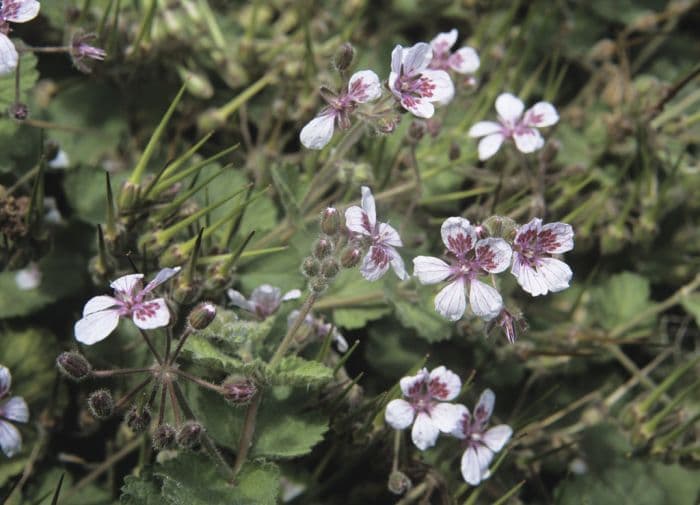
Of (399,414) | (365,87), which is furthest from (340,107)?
(399,414)

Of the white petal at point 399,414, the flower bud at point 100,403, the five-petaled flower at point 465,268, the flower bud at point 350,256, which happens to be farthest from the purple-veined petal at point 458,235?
the flower bud at point 100,403

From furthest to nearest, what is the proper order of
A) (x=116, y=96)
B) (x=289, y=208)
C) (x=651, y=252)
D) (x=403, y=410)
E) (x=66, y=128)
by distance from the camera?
(x=651, y=252)
(x=116, y=96)
(x=66, y=128)
(x=289, y=208)
(x=403, y=410)

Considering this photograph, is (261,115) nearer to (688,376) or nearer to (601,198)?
(601,198)

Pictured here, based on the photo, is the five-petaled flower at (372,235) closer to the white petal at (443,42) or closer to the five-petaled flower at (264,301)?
the five-petaled flower at (264,301)

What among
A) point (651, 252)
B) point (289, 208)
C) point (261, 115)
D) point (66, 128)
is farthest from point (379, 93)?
point (651, 252)

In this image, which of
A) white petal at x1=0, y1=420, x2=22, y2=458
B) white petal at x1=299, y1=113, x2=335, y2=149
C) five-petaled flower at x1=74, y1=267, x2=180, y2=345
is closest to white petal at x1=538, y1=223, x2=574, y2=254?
white petal at x1=299, y1=113, x2=335, y2=149

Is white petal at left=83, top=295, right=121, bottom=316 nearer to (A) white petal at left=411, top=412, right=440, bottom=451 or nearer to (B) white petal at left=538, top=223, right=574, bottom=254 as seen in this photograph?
(A) white petal at left=411, top=412, right=440, bottom=451
